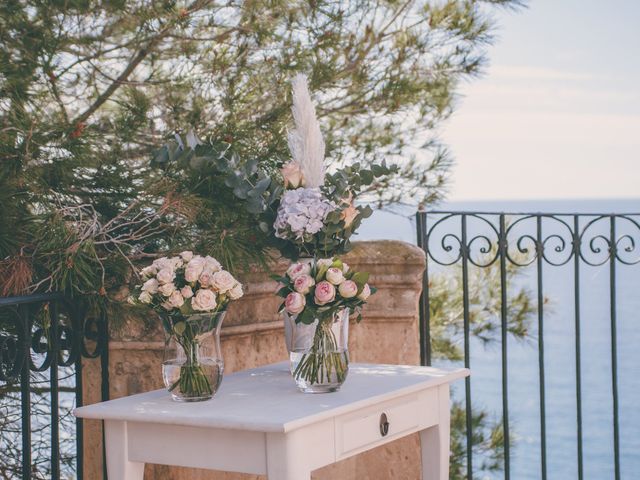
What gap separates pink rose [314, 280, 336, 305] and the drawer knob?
1.12 feet

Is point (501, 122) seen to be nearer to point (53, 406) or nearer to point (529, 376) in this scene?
point (529, 376)

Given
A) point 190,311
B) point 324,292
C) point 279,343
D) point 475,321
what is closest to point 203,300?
point 190,311

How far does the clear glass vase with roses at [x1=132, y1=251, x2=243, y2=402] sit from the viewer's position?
84.6 inches

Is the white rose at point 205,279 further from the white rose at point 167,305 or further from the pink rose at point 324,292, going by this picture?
the pink rose at point 324,292

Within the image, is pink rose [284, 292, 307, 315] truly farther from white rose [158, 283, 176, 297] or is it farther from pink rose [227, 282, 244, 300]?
white rose [158, 283, 176, 297]

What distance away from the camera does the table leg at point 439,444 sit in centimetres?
262

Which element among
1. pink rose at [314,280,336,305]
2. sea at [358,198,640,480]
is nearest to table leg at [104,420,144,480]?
pink rose at [314,280,336,305]

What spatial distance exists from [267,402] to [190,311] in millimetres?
269

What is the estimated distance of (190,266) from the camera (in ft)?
7.04

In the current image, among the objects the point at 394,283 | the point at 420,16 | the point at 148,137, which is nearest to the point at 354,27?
the point at 420,16

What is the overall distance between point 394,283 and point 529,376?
2444 cm

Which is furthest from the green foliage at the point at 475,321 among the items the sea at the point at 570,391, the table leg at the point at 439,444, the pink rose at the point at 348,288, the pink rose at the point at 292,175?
the sea at the point at 570,391

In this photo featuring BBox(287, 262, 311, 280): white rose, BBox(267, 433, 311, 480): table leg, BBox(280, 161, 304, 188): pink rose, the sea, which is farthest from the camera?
the sea

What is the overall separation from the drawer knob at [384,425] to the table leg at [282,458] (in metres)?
0.35
